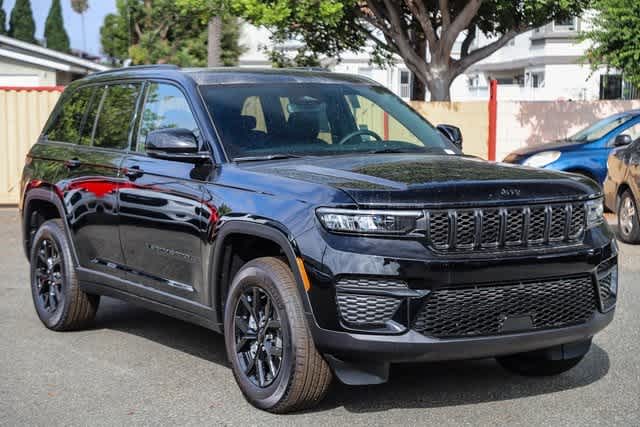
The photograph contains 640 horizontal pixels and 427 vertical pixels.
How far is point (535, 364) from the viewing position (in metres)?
6.67

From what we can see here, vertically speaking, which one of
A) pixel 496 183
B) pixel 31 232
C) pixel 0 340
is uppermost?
pixel 496 183

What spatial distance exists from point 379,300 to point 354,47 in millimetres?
20786

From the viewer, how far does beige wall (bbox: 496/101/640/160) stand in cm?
2203

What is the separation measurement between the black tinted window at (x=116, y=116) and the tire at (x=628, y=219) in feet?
24.6

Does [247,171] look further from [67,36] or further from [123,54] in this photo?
[67,36]

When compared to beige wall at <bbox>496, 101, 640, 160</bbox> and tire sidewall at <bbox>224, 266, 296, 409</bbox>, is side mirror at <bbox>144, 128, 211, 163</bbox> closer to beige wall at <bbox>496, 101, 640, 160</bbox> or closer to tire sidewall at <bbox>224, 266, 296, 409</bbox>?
tire sidewall at <bbox>224, 266, 296, 409</bbox>

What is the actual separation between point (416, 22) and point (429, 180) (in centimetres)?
2039

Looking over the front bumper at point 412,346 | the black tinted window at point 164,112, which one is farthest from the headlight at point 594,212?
the black tinted window at point 164,112

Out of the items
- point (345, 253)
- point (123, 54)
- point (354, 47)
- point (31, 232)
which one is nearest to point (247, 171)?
point (345, 253)

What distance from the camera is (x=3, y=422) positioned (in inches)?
234

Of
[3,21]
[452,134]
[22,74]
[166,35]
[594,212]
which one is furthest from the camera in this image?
[3,21]

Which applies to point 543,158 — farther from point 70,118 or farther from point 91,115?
point 91,115

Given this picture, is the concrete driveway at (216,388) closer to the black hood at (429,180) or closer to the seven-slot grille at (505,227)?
the seven-slot grille at (505,227)

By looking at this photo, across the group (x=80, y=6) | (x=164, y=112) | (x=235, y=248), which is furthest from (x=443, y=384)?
(x=80, y=6)
